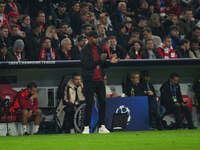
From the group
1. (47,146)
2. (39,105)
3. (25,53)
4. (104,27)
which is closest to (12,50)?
(25,53)

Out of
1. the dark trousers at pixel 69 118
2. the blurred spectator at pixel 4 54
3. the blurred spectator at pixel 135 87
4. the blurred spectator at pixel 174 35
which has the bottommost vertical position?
the dark trousers at pixel 69 118

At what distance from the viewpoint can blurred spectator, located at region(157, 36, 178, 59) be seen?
53.3 feet

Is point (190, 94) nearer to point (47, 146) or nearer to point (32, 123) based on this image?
point (32, 123)

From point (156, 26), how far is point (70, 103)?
5.80 m

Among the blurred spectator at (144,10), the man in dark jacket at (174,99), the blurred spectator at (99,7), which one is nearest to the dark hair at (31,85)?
the man in dark jacket at (174,99)

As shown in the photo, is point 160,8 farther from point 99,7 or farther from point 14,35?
point 14,35

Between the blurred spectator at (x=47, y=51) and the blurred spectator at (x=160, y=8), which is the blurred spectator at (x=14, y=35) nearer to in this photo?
the blurred spectator at (x=47, y=51)

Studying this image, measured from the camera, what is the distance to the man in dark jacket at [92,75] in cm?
1247

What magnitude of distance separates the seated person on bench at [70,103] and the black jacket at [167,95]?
227 centimetres

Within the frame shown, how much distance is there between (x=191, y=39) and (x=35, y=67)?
233 inches

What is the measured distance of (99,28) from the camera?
16.7 m

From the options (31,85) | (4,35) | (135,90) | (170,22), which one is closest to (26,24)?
(4,35)

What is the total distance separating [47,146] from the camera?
28.3ft

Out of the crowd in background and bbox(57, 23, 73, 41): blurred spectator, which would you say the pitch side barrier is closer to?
the crowd in background
